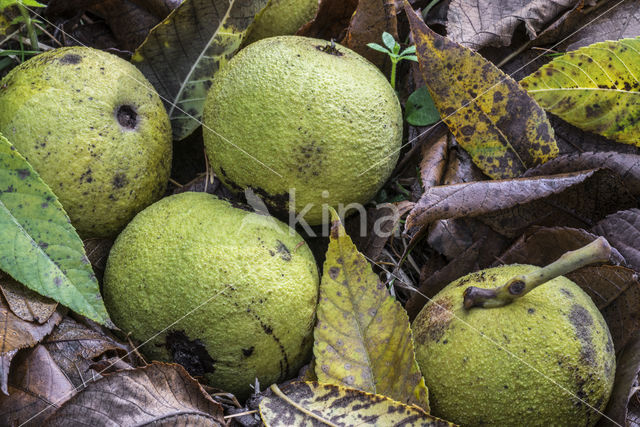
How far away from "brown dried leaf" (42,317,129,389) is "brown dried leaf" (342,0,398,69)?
124 centimetres

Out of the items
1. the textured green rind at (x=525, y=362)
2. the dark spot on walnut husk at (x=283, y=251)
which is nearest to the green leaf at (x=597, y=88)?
the textured green rind at (x=525, y=362)

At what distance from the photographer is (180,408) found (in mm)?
1439

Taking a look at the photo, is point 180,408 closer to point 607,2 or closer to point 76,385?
point 76,385

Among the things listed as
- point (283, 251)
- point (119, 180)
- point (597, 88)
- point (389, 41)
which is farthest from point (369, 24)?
point (119, 180)

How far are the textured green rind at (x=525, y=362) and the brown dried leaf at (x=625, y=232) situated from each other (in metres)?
0.29

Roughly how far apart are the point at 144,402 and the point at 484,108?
1.31 meters

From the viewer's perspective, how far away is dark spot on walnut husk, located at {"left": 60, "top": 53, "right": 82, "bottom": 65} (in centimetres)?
173

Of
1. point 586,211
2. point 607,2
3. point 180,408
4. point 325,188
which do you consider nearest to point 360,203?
point 325,188

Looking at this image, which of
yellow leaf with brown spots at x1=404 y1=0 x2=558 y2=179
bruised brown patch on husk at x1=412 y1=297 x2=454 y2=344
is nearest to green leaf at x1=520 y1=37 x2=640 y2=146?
yellow leaf with brown spots at x1=404 y1=0 x2=558 y2=179

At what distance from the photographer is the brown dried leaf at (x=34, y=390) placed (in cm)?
140

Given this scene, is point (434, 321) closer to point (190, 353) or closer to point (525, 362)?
point (525, 362)

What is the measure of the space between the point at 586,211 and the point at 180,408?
4.33 feet

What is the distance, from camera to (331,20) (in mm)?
2098

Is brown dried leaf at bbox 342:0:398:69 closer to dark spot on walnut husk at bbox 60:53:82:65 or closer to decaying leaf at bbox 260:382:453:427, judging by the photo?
dark spot on walnut husk at bbox 60:53:82:65
